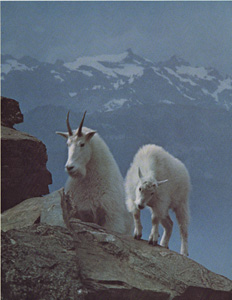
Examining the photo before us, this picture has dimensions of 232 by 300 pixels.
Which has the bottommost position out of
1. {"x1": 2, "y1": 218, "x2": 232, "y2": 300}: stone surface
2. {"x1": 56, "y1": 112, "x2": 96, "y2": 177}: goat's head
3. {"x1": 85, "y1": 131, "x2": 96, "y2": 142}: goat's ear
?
{"x1": 2, "y1": 218, "x2": 232, "y2": 300}: stone surface

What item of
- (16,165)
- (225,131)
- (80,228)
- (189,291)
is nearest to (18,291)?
(80,228)

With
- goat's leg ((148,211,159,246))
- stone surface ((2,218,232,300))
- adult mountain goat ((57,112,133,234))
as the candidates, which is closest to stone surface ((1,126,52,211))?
adult mountain goat ((57,112,133,234))

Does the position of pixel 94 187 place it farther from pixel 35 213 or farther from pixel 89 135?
pixel 35 213

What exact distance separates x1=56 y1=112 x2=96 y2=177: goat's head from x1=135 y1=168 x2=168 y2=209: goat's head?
1.30 meters

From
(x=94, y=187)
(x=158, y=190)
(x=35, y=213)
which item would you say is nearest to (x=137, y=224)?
(x=158, y=190)

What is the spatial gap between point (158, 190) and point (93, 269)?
1440 mm

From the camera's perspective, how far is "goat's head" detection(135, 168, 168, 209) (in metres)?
4.83

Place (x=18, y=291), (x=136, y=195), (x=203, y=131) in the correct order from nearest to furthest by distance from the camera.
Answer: (x=18, y=291)
(x=136, y=195)
(x=203, y=131)

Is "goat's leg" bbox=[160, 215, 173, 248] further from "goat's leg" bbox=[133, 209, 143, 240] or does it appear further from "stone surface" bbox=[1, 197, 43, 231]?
"stone surface" bbox=[1, 197, 43, 231]

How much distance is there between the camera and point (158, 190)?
524 centimetres

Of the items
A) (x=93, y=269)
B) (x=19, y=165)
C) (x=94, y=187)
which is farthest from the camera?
(x=94, y=187)

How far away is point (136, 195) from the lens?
500cm

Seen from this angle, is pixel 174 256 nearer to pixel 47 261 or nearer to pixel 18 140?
pixel 47 261

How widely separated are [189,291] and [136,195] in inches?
52.0
